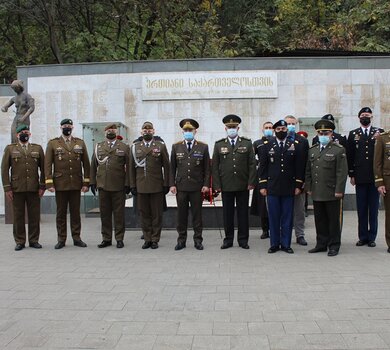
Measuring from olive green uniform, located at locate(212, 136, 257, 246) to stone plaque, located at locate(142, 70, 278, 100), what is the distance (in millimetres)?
4575

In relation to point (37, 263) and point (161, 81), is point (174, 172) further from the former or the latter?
point (161, 81)

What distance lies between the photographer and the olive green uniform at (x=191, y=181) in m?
7.18

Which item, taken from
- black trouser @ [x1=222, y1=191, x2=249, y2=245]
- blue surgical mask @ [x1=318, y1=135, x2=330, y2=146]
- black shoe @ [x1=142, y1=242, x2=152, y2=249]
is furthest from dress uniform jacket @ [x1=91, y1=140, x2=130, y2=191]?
blue surgical mask @ [x1=318, y1=135, x2=330, y2=146]

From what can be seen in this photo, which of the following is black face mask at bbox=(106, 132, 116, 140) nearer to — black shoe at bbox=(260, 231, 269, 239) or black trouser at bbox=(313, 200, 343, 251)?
black shoe at bbox=(260, 231, 269, 239)

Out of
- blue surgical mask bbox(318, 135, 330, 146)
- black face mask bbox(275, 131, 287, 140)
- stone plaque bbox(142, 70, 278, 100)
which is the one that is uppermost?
stone plaque bbox(142, 70, 278, 100)

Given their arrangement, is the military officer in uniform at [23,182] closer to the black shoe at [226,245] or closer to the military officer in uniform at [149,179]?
the military officer in uniform at [149,179]

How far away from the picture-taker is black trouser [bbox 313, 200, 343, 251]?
6.63 metres

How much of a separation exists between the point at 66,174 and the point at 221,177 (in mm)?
2370

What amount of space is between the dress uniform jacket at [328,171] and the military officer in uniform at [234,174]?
34.7 inches

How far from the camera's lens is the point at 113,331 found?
382 centimetres

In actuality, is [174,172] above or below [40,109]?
below

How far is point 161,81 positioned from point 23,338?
340 inches

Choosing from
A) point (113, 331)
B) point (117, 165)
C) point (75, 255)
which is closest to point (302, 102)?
point (117, 165)

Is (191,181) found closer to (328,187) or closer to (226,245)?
(226,245)
